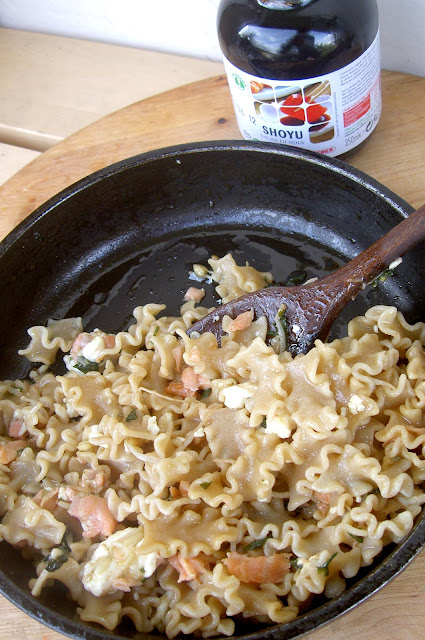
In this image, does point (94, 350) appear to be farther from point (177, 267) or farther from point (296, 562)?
point (296, 562)

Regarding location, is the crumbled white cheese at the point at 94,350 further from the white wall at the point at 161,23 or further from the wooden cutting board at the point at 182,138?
the white wall at the point at 161,23

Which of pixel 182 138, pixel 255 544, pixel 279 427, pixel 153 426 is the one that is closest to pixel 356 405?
pixel 279 427

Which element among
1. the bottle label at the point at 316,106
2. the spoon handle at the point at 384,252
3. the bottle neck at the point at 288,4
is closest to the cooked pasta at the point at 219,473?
the spoon handle at the point at 384,252

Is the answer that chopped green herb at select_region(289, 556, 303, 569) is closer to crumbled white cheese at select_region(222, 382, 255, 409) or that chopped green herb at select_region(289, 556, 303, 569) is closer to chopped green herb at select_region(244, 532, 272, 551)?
chopped green herb at select_region(244, 532, 272, 551)

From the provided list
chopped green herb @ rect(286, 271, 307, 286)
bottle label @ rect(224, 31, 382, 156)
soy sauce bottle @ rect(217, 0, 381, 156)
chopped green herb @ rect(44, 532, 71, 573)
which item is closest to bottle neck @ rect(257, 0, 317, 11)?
soy sauce bottle @ rect(217, 0, 381, 156)

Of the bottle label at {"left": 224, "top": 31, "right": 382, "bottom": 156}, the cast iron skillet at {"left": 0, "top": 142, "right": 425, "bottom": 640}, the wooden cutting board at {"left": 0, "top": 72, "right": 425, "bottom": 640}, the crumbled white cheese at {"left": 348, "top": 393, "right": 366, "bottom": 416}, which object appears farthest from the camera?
the wooden cutting board at {"left": 0, "top": 72, "right": 425, "bottom": 640}

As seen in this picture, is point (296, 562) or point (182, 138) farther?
point (182, 138)
